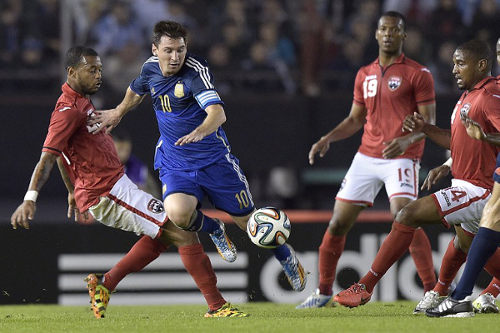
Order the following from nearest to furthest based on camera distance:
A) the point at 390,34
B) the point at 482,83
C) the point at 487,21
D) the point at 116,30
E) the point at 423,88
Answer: the point at 482,83 < the point at 423,88 < the point at 390,34 < the point at 116,30 < the point at 487,21

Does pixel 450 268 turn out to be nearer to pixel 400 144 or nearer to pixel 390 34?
pixel 400 144

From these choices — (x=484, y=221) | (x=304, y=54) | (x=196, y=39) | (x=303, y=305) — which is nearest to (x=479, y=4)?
(x=304, y=54)

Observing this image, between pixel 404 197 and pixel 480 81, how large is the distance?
1342 millimetres

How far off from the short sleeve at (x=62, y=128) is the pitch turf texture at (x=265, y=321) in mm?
1282

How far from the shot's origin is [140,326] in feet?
23.7

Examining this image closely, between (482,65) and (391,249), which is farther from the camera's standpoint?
(391,249)

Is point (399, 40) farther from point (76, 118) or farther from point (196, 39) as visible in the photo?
point (196, 39)

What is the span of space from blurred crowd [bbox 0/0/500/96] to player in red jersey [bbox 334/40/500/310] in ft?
18.2

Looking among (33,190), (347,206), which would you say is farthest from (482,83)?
(33,190)

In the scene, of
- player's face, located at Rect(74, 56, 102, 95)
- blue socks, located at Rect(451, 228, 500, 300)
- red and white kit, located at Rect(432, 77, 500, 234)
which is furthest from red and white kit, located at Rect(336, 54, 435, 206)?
player's face, located at Rect(74, 56, 102, 95)

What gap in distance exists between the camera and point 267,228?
7.87 m

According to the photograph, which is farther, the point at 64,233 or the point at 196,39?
the point at 196,39

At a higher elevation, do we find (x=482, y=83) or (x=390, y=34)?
(x=390, y=34)

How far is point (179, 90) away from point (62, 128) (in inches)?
35.5
